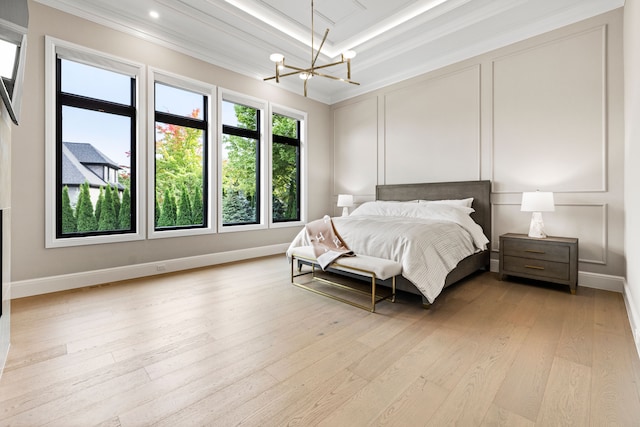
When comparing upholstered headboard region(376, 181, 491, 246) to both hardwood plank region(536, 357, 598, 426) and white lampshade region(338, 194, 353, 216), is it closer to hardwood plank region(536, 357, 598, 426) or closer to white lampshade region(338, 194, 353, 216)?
white lampshade region(338, 194, 353, 216)

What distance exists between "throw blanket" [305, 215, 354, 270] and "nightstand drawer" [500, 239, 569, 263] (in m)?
1.91

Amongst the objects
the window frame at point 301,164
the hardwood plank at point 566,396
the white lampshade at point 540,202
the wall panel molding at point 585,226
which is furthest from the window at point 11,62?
the wall panel molding at point 585,226

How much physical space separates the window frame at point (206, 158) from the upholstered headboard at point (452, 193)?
284 cm

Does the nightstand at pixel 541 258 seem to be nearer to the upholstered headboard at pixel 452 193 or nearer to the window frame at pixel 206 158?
the upholstered headboard at pixel 452 193

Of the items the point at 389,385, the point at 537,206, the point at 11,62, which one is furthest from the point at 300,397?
the point at 537,206

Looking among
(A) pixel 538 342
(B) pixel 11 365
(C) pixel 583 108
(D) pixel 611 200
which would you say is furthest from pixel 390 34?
(B) pixel 11 365

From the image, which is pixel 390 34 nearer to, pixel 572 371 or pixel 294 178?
pixel 294 178

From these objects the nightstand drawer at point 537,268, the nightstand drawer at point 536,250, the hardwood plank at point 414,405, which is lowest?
the hardwood plank at point 414,405

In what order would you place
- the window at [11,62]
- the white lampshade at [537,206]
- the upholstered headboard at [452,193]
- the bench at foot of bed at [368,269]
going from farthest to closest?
the upholstered headboard at [452,193] < the white lampshade at [537,206] < the bench at foot of bed at [368,269] < the window at [11,62]

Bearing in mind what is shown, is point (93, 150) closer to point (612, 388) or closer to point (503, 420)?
point (503, 420)

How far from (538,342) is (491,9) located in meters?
3.58

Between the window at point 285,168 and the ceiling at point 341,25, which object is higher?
the ceiling at point 341,25

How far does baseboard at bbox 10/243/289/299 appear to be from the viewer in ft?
9.59

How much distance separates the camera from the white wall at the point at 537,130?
3.10m
